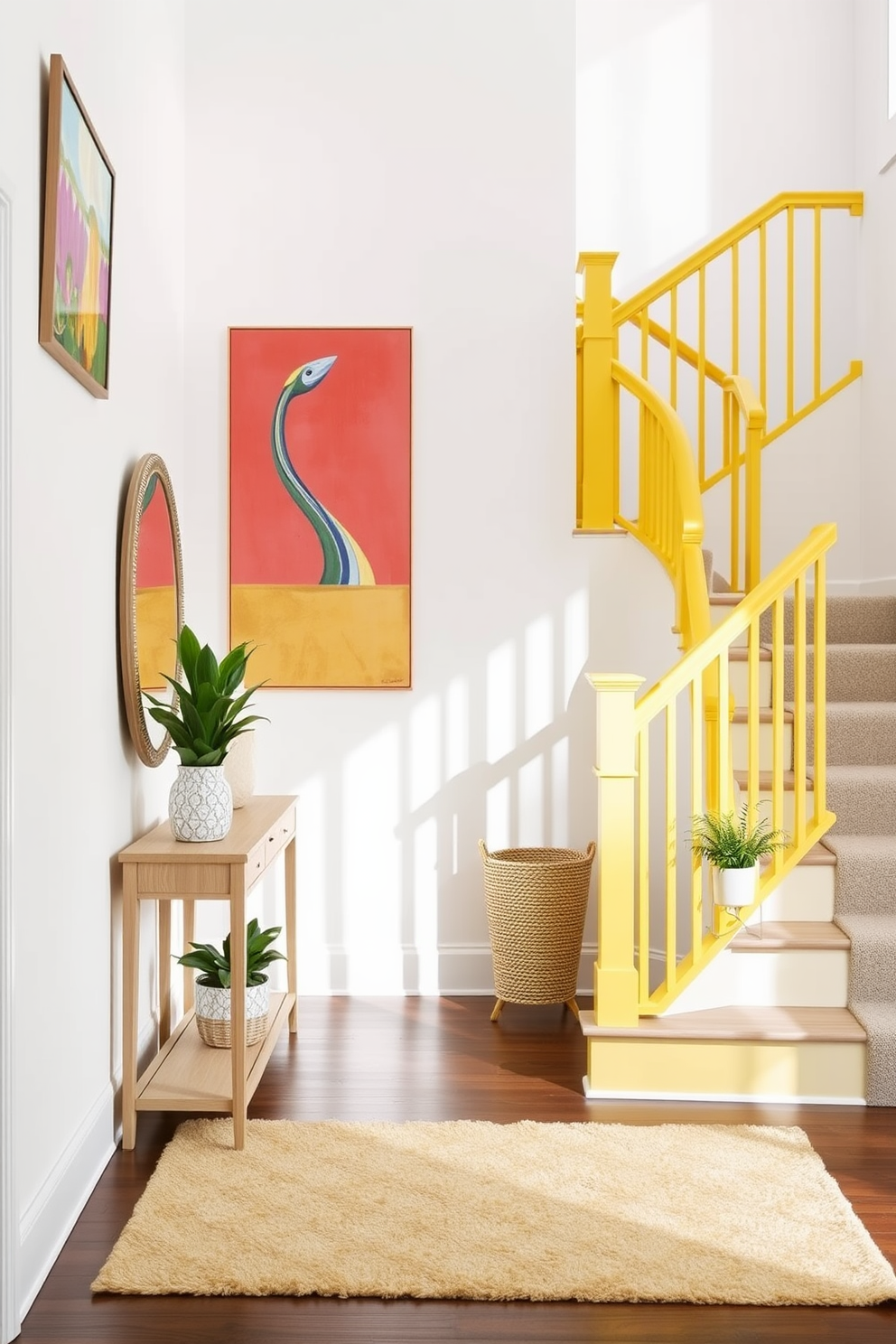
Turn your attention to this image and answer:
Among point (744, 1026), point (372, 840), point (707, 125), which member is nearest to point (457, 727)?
point (372, 840)

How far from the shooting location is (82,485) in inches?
106

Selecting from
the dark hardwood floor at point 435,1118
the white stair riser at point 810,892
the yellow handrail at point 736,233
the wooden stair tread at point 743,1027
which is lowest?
the dark hardwood floor at point 435,1118

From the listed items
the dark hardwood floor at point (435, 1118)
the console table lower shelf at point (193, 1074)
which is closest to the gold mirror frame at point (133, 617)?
the console table lower shelf at point (193, 1074)

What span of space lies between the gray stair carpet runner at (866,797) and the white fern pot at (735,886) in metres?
0.36

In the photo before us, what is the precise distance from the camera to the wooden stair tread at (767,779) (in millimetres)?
3609

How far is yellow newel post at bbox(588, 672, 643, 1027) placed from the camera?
3117 mm

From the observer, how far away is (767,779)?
144 inches

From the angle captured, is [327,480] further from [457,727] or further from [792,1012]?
[792,1012]

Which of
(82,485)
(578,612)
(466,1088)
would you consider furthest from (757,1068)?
(82,485)

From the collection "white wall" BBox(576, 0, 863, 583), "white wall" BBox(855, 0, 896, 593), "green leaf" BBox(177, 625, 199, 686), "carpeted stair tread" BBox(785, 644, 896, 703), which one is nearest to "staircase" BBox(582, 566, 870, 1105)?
"carpeted stair tread" BBox(785, 644, 896, 703)

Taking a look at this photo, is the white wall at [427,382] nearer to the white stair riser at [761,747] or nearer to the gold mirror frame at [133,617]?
the white stair riser at [761,747]

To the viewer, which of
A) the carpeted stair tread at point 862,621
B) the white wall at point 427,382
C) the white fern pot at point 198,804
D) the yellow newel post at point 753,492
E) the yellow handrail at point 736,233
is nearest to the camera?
the white fern pot at point 198,804

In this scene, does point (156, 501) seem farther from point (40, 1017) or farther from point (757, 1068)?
point (757, 1068)

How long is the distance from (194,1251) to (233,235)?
126 inches
